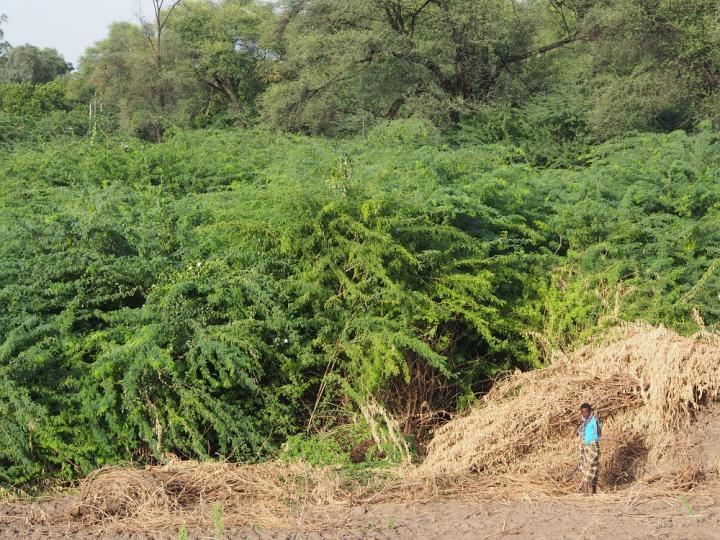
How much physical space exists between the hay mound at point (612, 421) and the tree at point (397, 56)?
1197 cm

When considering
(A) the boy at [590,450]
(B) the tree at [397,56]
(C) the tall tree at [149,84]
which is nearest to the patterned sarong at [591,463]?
(A) the boy at [590,450]

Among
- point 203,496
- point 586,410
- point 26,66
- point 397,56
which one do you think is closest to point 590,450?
point 586,410

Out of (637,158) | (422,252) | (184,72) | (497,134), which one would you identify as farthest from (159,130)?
(422,252)

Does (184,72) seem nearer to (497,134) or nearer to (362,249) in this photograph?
(497,134)

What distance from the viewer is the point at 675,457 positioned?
22.3ft

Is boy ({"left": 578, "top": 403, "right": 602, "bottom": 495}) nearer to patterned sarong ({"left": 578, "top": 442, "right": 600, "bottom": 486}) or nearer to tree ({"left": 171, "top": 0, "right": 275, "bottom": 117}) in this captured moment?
patterned sarong ({"left": 578, "top": 442, "right": 600, "bottom": 486})

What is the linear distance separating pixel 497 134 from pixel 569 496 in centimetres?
1361

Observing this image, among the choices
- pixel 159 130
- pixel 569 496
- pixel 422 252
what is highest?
pixel 159 130

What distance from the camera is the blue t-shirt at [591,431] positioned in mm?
6379

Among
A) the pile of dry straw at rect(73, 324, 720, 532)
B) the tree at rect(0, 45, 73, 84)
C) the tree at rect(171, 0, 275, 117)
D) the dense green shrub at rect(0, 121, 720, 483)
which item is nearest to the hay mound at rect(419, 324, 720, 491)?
the pile of dry straw at rect(73, 324, 720, 532)

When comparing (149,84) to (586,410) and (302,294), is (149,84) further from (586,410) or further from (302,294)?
(586,410)

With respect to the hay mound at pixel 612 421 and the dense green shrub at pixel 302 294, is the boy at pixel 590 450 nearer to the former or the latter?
the hay mound at pixel 612 421

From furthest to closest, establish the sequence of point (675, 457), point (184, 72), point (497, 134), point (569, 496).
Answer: point (184, 72)
point (497, 134)
point (675, 457)
point (569, 496)

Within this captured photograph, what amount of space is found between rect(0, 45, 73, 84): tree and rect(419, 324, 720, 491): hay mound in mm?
48173
